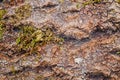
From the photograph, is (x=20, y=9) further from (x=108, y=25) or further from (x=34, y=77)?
(x=108, y=25)

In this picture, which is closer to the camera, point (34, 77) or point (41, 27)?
point (34, 77)

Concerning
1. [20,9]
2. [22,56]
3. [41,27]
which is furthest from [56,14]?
[22,56]

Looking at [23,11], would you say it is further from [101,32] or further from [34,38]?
[101,32]

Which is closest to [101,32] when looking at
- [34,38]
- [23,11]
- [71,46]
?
[71,46]

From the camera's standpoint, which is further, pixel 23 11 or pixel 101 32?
pixel 23 11

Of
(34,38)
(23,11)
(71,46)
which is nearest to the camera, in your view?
(71,46)

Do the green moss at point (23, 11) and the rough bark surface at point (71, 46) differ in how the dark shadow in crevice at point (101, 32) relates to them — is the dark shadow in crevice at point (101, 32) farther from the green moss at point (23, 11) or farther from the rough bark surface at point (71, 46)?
the green moss at point (23, 11)

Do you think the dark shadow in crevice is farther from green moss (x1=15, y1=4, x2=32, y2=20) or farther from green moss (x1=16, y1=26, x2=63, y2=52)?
green moss (x1=15, y1=4, x2=32, y2=20)

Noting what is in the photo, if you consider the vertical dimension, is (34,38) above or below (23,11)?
below
